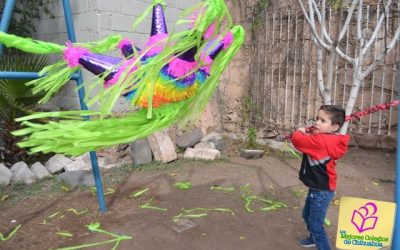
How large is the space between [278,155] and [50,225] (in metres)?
3.05

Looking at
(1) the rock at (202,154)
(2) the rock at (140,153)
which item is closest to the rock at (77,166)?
(2) the rock at (140,153)

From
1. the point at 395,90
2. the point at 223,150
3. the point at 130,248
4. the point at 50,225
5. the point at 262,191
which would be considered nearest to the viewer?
the point at 130,248

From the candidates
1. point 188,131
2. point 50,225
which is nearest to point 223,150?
point 188,131

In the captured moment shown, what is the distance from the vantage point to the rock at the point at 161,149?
4383mm

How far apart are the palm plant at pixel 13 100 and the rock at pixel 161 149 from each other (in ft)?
4.47

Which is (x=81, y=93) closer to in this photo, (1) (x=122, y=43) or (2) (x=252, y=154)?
(1) (x=122, y=43)

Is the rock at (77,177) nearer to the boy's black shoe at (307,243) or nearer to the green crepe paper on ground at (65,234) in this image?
the green crepe paper on ground at (65,234)

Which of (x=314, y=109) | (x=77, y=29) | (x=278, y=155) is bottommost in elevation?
(x=278, y=155)

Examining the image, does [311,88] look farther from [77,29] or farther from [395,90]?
[77,29]

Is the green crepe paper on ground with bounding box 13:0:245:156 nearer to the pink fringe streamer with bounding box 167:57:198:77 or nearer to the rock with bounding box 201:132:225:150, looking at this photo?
the pink fringe streamer with bounding box 167:57:198:77

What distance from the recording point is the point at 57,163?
159 inches

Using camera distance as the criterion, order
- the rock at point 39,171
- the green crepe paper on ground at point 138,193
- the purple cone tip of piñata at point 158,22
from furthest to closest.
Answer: the rock at point 39,171
the green crepe paper on ground at point 138,193
the purple cone tip of piñata at point 158,22

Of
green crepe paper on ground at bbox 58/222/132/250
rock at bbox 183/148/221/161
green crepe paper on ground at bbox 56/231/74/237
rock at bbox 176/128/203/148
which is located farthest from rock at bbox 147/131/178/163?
green crepe paper on ground at bbox 56/231/74/237

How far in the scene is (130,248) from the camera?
7.61 feet
